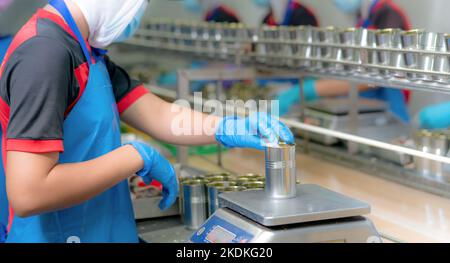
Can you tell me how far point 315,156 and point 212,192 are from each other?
99cm

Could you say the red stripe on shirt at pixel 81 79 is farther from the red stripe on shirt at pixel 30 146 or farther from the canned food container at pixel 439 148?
the canned food container at pixel 439 148

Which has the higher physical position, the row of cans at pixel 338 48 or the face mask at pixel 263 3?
the face mask at pixel 263 3

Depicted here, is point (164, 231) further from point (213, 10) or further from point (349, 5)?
point (213, 10)

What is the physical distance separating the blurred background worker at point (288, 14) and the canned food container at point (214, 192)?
2181 millimetres

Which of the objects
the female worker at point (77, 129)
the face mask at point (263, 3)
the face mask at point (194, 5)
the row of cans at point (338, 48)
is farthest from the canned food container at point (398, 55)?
the face mask at point (194, 5)

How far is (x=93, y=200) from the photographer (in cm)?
178

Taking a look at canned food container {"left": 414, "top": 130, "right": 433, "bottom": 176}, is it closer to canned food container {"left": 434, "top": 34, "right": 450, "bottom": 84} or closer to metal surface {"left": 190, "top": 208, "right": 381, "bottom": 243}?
canned food container {"left": 434, "top": 34, "right": 450, "bottom": 84}

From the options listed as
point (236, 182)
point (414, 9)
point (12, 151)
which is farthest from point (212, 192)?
point (414, 9)

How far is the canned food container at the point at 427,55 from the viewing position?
68.4 inches

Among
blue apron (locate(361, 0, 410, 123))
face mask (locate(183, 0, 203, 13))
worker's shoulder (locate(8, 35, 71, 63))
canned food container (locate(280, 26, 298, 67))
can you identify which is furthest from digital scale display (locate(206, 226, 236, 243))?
face mask (locate(183, 0, 203, 13))

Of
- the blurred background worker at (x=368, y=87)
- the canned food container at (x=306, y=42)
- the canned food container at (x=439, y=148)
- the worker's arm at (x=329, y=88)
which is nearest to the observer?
the canned food container at (x=439, y=148)

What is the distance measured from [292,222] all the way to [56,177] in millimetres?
577
